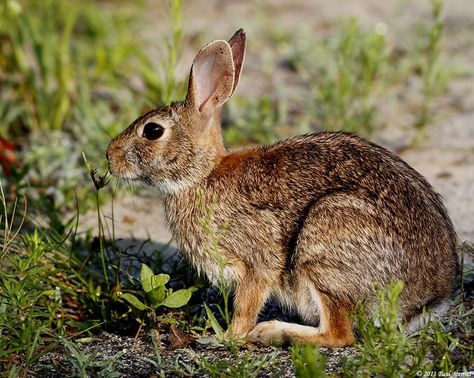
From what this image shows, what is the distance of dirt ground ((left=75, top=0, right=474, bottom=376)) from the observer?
6.14 m

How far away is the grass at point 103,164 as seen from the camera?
163 inches

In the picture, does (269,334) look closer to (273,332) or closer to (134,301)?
(273,332)

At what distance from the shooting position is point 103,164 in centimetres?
648

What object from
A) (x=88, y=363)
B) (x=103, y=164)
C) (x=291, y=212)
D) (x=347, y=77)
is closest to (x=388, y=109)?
(x=347, y=77)

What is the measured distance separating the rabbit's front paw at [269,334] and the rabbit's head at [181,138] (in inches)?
34.1

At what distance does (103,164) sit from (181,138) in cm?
176

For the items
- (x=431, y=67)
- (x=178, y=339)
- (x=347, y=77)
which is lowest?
(x=178, y=339)

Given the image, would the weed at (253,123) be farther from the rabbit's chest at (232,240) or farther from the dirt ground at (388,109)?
the rabbit's chest at (232,240)

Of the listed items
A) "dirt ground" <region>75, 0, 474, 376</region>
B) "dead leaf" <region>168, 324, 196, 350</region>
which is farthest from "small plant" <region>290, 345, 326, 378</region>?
"dirt ground" <region>75, 0, 474, 376</region>

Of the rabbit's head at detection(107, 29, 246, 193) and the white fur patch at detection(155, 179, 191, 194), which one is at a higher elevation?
the rabbit's head at detection(107, 29, 246, 193)

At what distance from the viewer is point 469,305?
15.3 ft

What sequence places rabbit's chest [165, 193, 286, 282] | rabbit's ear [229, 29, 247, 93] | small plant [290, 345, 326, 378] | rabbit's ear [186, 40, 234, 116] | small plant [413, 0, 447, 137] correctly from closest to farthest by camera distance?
small plant [290, 345, 326, 378] → rabbit's chest [165, 193, 286, 282] → rabbit's ear [186, 40, 234, 116] → rabbit's ear [229, 29, 247, 93] → small plant [413, 0, 447, 137]

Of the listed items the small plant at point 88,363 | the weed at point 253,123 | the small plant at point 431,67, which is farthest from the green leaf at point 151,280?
the small plant at point 431,67

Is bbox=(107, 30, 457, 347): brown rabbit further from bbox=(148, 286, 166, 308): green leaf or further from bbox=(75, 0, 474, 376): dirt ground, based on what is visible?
bbox=(75, 0, 474, 376): dirt ground
